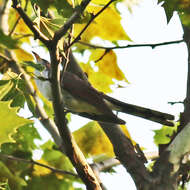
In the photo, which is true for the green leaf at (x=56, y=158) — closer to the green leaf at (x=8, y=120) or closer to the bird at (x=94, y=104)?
the bird at (x=94, y=104)

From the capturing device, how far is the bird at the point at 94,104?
2646 millimetres

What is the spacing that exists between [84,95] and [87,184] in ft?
4.35

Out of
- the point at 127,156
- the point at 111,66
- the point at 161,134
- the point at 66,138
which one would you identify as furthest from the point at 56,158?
the point at 66,138

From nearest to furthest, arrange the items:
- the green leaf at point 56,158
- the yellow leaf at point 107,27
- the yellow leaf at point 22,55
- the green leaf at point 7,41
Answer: the green leaf at point 7,41 < the yellow leaf at point 107,27 < the yellow leaf at point 22,55 < the green leaf at point 56,158

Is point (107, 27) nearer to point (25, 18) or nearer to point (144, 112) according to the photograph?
point (144, 112)

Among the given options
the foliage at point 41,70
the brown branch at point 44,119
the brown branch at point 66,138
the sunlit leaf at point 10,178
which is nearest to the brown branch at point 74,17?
the foliage at point 41,70

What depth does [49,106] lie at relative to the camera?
3633 millimetres

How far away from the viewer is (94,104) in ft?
9.87

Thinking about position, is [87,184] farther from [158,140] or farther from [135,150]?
[158,140]

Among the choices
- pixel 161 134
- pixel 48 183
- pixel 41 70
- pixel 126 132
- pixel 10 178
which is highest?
pixel 41 70

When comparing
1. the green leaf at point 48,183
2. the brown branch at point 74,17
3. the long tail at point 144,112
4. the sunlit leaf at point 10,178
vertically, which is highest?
the brown branch at point 74,17

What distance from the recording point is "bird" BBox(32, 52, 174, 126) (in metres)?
2.65

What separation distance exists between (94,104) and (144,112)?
424mm

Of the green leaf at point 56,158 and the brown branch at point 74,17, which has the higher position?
the brown branch at point 74,17
